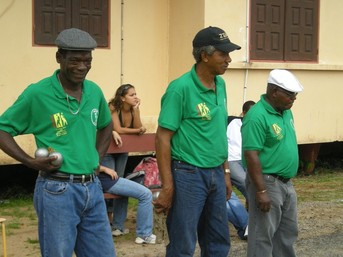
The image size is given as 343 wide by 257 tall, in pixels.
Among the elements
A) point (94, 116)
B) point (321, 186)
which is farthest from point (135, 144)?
point (321, 186)

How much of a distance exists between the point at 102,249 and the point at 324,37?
26.9ft

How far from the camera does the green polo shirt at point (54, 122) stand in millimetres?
4422

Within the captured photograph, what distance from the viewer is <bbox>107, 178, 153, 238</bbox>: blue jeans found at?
23.8 ft

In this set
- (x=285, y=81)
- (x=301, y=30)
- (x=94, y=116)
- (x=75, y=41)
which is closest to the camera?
(x=75, y=41)

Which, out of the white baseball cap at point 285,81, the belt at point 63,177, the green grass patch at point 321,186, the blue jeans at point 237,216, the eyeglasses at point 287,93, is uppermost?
the white baseball cap at point 285,81

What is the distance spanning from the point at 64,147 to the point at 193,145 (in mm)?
1013

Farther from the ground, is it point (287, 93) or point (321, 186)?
point (287, 93)

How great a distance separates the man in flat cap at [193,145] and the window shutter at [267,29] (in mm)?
6002

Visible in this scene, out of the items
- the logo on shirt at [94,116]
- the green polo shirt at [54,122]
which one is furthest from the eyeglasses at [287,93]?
the green polo shirt at [54,122]

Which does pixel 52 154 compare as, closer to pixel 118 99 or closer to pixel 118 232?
pixel 118 232

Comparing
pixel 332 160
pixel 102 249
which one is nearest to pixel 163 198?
pixel 102 249

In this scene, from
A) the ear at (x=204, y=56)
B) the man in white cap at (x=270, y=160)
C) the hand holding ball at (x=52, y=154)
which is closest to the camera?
the hand holding ball at (x=52, y=154)

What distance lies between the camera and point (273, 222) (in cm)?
556

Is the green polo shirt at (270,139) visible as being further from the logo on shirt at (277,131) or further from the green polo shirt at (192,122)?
the green polo shirt at (192,122)
